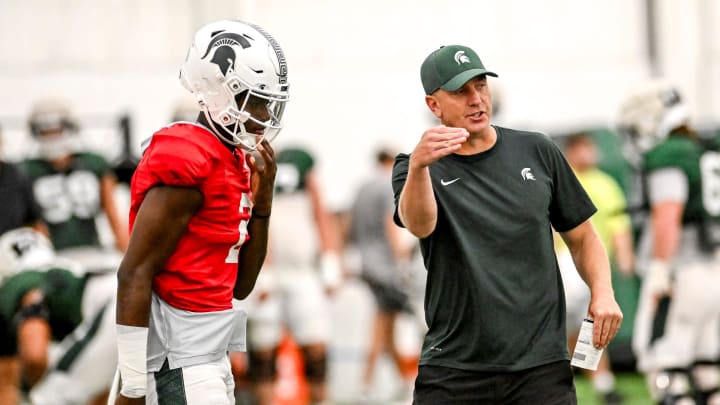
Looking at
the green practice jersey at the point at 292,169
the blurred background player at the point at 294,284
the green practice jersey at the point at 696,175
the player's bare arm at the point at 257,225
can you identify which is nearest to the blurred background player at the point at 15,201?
the blurred background player at the point at 294,284

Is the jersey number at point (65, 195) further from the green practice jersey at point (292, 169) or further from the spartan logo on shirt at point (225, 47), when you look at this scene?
the spartan logo on shirt at point (225, 47)

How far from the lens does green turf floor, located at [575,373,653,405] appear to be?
9.23 meters

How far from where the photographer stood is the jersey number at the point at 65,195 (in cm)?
799

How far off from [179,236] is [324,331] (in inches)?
227

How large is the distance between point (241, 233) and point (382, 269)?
635 cm

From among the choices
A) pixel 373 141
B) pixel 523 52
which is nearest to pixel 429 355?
pixel 373 141

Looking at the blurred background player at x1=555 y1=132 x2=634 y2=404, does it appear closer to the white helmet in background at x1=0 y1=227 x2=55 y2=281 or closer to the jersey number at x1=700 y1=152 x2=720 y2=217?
the jersey number at x1=700 y1=152 x2=720 y2=217

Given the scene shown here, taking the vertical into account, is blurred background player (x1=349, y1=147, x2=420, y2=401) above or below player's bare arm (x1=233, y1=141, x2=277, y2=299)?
below

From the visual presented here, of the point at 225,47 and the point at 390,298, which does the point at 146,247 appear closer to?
the point at 225,47

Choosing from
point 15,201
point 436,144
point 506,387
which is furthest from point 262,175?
point 15,201

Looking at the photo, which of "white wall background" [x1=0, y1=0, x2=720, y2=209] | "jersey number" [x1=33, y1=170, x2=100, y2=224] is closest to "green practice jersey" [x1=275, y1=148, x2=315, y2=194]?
"jersey number" [x1=33, y1=170, x2=100, y2=224]

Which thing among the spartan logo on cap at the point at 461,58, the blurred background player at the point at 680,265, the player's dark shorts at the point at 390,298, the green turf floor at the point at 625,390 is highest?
the spartan logo on cap at the point at 461,58

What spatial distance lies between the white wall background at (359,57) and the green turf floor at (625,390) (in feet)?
9.62

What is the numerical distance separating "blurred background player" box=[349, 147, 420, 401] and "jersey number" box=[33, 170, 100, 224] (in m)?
2.78
